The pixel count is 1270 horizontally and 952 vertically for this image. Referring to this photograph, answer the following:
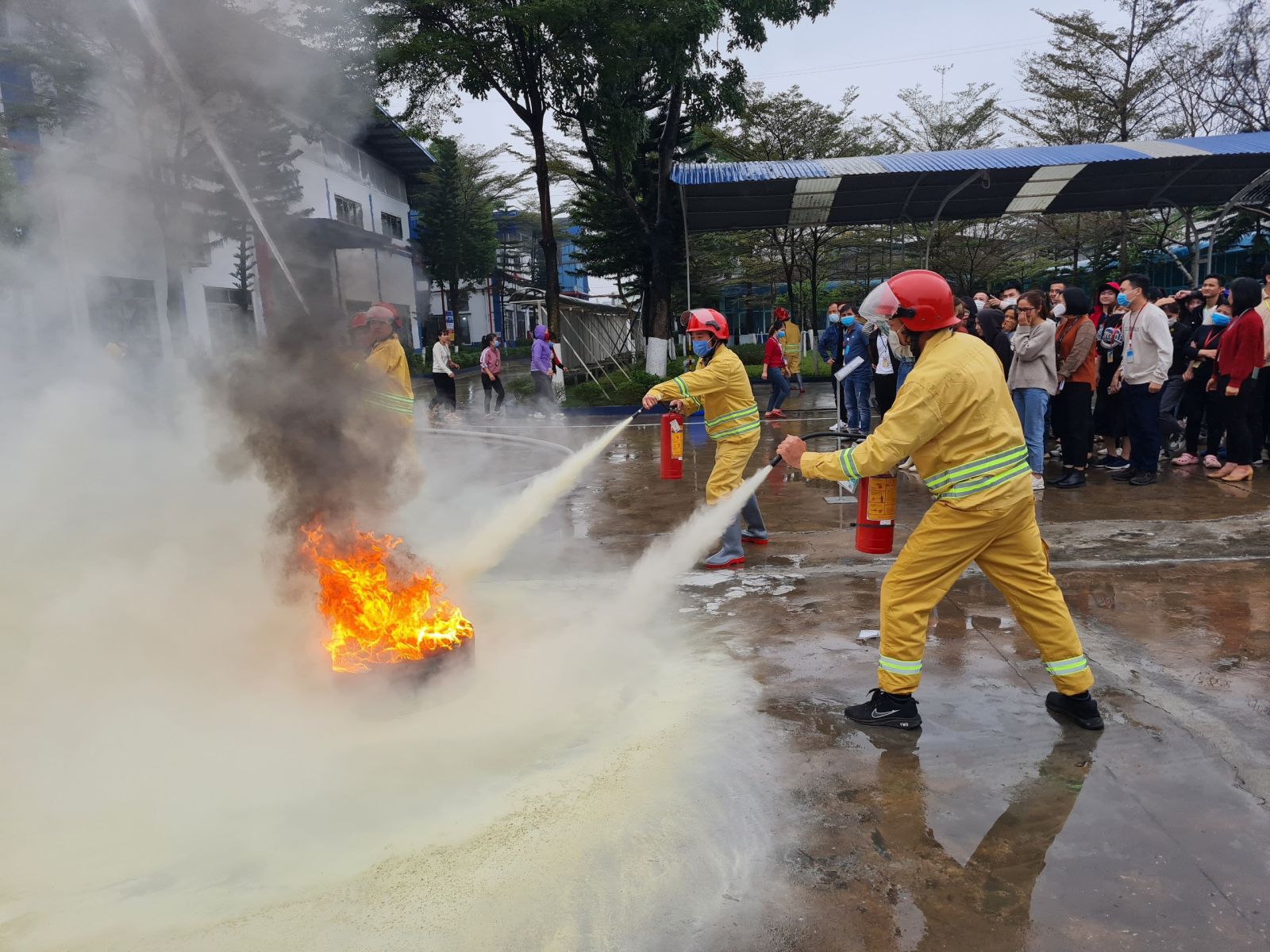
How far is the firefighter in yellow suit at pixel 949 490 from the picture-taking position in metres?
3.46

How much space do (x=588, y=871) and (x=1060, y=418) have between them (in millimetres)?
7594

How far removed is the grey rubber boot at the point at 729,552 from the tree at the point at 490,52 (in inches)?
440

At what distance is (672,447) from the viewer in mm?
6520

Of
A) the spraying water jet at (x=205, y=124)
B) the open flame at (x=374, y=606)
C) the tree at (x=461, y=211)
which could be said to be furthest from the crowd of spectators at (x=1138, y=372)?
the tree at (x=461, y=211)

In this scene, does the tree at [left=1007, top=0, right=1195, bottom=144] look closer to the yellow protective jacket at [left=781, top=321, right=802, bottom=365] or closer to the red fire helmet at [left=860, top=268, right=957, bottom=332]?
the yellow protective jacket at [left=781, top=321, right=802, bottom=365]

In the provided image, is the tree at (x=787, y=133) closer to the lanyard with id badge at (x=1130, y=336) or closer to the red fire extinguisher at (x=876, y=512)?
the lanyard with id badge at (x=1130, y=336)

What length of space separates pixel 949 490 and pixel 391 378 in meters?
5.18

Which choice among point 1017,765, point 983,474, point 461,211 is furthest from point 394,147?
point 461,211

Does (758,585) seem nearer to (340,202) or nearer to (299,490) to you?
(299,490)

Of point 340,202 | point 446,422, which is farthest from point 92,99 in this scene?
point 446,422

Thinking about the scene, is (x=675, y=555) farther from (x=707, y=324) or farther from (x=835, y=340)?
(x=835, y=340)

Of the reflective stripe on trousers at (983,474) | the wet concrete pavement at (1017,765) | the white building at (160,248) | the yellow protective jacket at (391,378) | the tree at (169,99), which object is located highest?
the tree at (169,99)

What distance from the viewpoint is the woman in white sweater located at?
26.1 ft

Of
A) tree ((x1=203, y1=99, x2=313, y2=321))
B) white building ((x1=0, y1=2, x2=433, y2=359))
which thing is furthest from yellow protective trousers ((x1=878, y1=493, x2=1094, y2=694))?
tree ((x1=203, y1=99, x2=313, y2=321))
